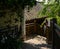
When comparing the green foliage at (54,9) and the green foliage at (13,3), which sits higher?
the green foliage at (13,3)

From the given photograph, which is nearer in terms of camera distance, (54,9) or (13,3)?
(54,9)

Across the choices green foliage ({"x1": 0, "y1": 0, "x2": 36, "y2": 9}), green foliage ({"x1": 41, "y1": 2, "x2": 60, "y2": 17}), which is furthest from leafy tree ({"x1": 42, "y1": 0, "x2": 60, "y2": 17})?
green foliage ({"x1": 0, "y1": 0, "x2": 36, "y2": 9})

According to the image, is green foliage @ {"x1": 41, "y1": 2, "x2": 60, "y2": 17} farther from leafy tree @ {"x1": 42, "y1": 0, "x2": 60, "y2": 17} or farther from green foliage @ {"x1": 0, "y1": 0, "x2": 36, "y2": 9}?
green foliage @ {"x1": 0, "y1": 0, "x2": 36, "y2": 9}

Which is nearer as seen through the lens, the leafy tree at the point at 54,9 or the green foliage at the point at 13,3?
the leafy tree at the point at 54,9

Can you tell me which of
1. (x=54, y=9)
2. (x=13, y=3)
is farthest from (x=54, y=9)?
(x=13, y=3)

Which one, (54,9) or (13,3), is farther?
(13,3)

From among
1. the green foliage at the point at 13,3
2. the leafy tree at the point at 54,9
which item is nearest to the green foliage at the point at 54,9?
the leafy tree at the point at 54,9

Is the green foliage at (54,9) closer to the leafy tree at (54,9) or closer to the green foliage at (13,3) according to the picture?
the leafy tree at (54,9)

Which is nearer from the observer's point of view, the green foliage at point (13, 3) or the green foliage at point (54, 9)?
the green foliage at point (54, 9)

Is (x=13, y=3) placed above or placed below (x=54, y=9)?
above

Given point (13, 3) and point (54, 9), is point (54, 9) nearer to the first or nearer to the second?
point (54, 9)

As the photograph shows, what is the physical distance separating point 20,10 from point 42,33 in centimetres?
561

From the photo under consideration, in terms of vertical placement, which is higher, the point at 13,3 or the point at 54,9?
the point at 13,3

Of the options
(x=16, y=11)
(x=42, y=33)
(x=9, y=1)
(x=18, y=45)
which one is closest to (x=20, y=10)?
(x=16, y=11)
